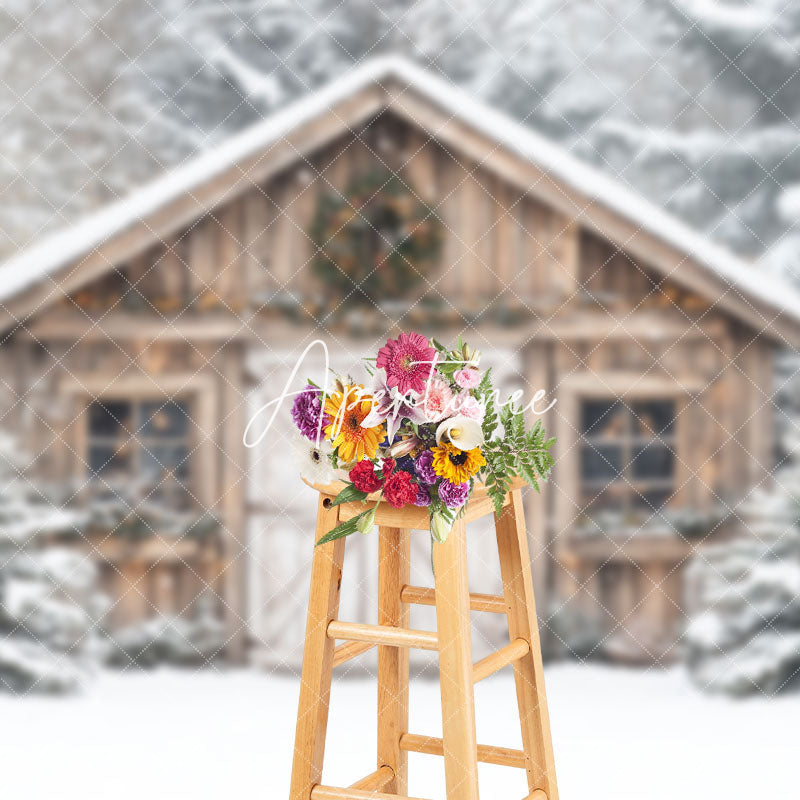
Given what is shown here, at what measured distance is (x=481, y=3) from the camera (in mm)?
5977

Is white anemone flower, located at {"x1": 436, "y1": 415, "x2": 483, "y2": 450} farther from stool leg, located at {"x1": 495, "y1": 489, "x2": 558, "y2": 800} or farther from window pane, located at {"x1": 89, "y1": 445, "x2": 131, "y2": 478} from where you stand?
window pane, located at {"x1": 89, "y1": 445, "x2": 131, "y2": 478}

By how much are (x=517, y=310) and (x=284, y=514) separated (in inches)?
56.3

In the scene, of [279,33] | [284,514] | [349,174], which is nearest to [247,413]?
[284,514]

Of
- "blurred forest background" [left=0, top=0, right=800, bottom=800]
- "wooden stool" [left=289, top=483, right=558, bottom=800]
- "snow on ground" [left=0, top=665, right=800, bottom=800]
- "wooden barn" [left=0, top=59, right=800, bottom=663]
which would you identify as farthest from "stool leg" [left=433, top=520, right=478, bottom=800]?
"wooden barn" [left=0, top=59, right=800, bottom=663]

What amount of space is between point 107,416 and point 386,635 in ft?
9.93

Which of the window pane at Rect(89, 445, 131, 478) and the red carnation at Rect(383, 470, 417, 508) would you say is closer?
the red carnation at Rect(383, 470, 417, 508)

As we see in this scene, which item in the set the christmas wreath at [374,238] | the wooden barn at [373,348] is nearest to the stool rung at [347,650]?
the wooden barn at [373,348]

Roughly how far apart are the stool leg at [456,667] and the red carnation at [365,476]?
0.63 ft

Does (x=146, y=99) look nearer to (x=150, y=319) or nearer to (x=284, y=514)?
(x=150, y=319)

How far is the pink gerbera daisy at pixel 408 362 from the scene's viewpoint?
2311mm

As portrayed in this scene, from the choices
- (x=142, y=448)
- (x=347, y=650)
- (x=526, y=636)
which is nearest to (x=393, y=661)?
(x=347, y=650)

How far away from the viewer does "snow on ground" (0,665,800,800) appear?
3.84 meters

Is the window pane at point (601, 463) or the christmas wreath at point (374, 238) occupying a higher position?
the christmas wreath at point (374, 238)

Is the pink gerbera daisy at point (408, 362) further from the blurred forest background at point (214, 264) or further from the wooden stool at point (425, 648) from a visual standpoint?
the blurred forest background at point (214, 264)
